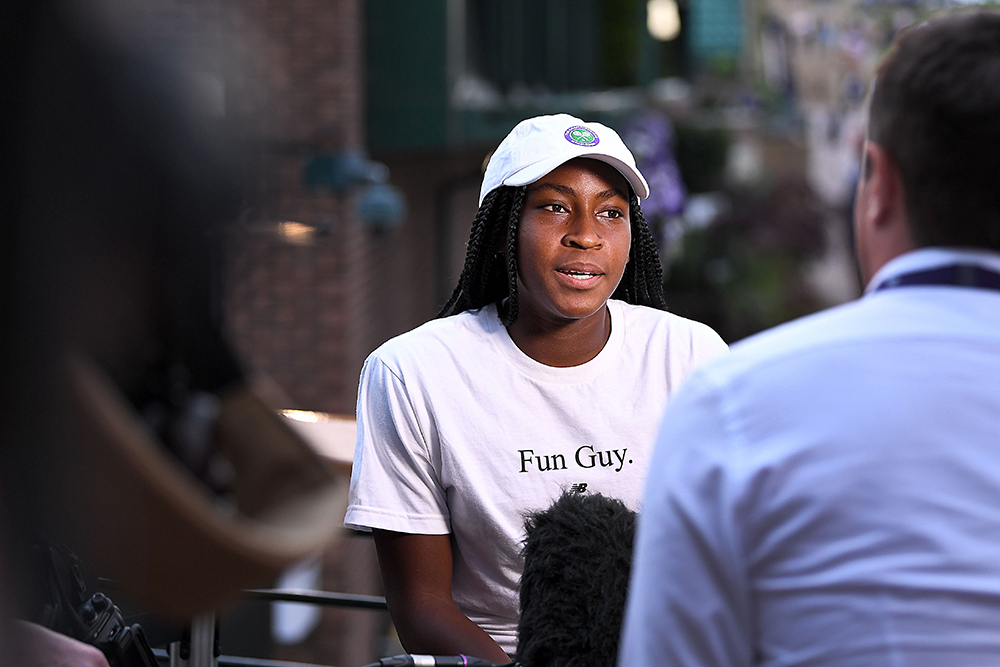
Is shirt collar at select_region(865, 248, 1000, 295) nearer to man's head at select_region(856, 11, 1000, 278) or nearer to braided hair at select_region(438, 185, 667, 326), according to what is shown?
man's head at select_region(856, 11, 1000, 278)

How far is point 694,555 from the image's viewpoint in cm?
122

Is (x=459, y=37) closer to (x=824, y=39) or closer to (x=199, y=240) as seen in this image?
(x=199, y=240)

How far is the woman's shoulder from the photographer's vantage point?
7.87ft

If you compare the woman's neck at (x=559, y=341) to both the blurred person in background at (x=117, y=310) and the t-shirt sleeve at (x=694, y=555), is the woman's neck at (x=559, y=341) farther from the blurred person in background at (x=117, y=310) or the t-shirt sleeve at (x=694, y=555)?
the blurred person in background at (x=117, y=310)

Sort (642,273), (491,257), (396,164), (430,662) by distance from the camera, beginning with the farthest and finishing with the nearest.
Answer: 1. (396,164)
2. (642,273)
3. (491,257)
4. (430,662)

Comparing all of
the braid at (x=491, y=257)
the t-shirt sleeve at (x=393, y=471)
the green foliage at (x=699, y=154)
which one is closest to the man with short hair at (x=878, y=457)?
the t-shirt sleeve at (x=393, y=471)

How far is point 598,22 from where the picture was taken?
14.2 m

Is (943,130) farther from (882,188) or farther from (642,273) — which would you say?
(642,273)

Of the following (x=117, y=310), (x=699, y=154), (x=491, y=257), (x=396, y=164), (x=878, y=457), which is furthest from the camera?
(x=699, y=154)

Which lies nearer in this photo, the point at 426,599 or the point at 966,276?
the point at 966,276

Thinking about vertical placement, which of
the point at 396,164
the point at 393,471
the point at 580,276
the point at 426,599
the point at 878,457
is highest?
the point at 396,164

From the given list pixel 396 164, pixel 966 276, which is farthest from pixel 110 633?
pixel 396 164

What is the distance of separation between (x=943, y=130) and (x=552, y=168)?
1.26m

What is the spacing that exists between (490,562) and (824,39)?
44.1 meters
